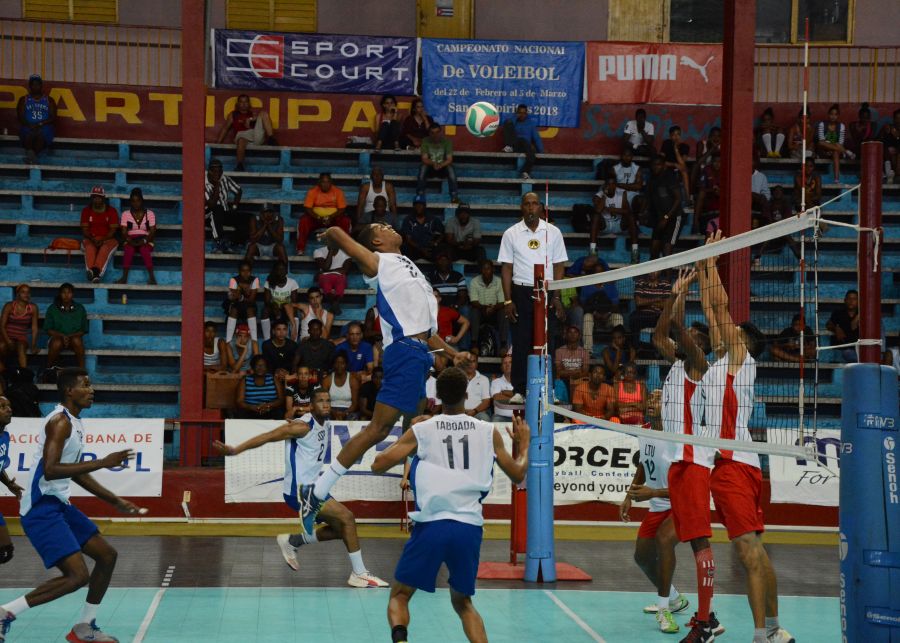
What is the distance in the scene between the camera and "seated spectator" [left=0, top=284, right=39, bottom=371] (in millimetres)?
18094

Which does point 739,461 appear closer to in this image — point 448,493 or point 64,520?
point 448,493

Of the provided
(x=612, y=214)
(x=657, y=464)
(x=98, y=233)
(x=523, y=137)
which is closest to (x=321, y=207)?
(x=98, y=233)

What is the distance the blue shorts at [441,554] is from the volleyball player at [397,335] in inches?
75.8

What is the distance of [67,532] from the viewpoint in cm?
869

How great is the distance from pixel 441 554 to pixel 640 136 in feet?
55.6

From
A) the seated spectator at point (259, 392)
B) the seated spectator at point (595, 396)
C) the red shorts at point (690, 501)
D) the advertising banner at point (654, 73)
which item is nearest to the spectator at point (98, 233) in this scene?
the seated spectator at point (259, 392)

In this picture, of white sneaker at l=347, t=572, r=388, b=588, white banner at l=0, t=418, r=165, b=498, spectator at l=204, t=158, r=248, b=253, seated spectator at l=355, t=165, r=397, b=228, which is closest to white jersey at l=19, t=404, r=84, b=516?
white sneaker at l=347, t=572, r=388, b=588

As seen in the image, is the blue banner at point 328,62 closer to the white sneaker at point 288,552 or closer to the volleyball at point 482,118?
the volleyball at point 482,118

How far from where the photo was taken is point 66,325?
61.0ft

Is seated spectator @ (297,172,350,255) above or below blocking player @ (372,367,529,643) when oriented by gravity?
above

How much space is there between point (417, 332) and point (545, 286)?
2685mm

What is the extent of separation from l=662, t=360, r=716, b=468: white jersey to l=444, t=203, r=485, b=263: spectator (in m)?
10.9

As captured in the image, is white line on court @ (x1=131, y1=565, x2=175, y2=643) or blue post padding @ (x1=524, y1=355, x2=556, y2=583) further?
blue post padding @ (x1=524, y1=355, x2=556, y2=583)

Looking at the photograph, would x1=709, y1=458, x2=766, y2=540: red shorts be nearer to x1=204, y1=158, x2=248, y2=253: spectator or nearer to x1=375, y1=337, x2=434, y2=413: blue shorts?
x1=375, y1=337, x2=434, y2=413: blue shorts
